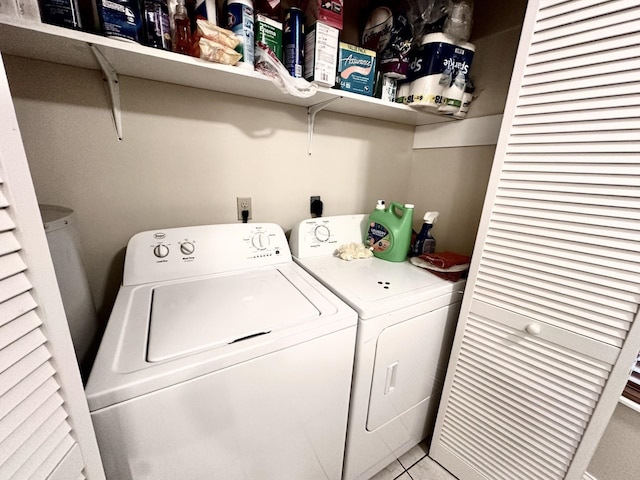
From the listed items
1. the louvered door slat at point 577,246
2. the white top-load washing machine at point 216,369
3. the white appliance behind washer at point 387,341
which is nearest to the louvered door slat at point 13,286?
the white top-load washing machine at point 216,369

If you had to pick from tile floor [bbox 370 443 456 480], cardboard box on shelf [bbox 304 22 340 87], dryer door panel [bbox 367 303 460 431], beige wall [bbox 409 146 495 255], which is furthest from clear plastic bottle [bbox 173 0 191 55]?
tile floor [bbox 370 443 456 480]

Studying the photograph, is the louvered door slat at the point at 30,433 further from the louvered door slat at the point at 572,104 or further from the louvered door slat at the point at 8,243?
the louvered door slat at the point at 572,104

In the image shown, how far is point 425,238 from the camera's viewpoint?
5.24ft

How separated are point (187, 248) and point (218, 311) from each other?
0.42 meters

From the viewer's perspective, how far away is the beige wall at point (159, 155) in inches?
40.8

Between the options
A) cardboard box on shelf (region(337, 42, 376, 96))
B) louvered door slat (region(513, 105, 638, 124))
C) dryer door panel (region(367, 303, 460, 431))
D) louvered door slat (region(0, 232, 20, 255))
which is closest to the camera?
louvered door slat (region(0, 232, 20, 255))

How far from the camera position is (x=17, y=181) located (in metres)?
0.41

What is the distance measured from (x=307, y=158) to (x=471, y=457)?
180cm

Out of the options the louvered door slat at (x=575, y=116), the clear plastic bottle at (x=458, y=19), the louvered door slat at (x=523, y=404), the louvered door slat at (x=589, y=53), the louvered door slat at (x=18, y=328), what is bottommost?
the louvered door slat at (x=523, y=404)

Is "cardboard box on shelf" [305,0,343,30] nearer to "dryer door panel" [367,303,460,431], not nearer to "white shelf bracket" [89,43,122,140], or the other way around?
"white shelf bracket" [89,43,122,140]

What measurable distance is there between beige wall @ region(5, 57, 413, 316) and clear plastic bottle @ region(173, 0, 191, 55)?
11.5 inches

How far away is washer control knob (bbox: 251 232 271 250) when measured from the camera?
1.36 m

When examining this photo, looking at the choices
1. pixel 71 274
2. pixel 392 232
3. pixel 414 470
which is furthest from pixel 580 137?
pixel 71 274

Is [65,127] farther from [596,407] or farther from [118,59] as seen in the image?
[596,407]
